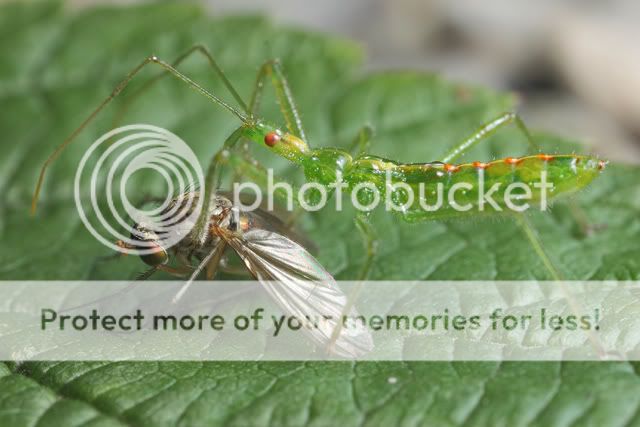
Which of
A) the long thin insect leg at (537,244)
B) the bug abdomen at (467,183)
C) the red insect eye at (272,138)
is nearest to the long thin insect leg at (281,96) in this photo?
the red insect eye at (272,138)

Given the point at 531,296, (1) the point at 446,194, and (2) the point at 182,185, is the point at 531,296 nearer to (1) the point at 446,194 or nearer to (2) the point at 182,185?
(1) the point at 446,194

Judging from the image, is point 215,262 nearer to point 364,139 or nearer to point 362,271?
point 362,271

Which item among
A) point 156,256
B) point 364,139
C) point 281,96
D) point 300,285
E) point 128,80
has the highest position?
point 128,80

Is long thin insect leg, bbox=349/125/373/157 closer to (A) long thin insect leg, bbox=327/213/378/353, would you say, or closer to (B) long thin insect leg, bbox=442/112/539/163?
(B) long thin insect leg, bbox=442/112/539/163

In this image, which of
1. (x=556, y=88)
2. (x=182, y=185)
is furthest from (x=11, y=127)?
(x=556, y=88)

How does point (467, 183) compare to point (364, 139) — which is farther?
point (364, 139)

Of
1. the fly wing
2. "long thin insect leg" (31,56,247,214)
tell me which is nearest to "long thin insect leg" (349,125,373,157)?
"long thin insect leg" (31,56,247,214)

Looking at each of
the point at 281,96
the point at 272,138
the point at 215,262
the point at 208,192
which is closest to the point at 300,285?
the point at 215,262
